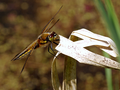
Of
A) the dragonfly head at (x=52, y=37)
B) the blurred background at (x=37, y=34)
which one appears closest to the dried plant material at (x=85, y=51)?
the dragonfly head at (x=52, y=37)

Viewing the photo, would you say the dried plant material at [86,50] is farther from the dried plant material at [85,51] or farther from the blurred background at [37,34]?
the blurred background at [37,34]

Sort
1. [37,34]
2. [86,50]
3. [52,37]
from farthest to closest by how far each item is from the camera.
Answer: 1. [37,34]
2. [52,37]
3. [86,50]

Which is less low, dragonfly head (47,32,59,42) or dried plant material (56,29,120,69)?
dragonfly head (47,32,59,42)

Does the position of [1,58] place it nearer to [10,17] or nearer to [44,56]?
[44,56]

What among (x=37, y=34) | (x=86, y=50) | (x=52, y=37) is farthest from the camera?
(x=37, y=34)

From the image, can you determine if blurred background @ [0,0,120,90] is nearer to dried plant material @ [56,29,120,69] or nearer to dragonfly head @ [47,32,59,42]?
dragonfly head @ [47,32,59,42]

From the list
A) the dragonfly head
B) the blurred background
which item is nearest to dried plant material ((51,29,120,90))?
the dragonfly head

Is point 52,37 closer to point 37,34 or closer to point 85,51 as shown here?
point 85,51

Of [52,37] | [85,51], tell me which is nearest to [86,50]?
[85,51]

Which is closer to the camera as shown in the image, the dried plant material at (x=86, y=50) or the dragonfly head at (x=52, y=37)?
the dried plant material at (x=86, y=50)

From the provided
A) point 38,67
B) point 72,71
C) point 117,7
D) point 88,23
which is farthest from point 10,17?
point 72,71
